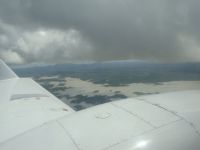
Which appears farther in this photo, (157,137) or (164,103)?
(164,103)

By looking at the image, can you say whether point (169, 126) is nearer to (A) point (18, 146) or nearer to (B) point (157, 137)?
(B) point (157, 137)

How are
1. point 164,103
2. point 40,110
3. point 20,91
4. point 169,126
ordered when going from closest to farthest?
point 169,126, point 164,103, point 40,110, point 20,91

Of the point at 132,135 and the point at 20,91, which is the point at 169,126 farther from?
the point at 20,91

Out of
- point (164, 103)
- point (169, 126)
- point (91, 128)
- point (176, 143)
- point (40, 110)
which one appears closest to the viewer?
point (176, 143)

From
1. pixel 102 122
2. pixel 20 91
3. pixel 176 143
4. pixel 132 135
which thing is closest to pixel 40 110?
pixel 20 91

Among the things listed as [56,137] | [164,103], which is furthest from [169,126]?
[56,137]

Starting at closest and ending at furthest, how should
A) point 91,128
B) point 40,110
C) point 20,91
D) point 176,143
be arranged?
point 176,143 → point 91,128 → point 40,110 → point 20,91

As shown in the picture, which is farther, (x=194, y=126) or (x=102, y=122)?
(x=102, y=122)

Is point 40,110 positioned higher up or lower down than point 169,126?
lower down

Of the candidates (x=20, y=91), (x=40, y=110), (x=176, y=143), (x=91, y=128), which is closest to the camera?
(x=176, y=143)
